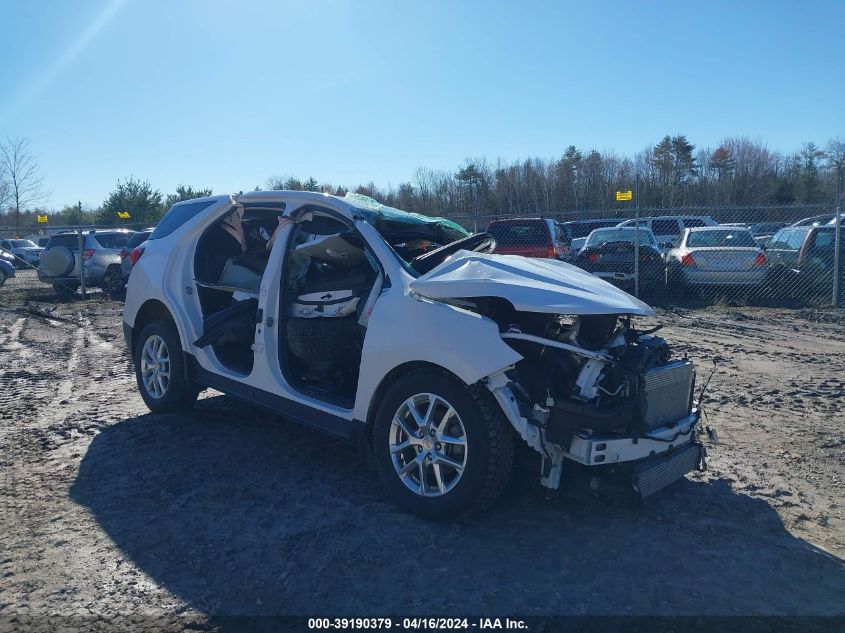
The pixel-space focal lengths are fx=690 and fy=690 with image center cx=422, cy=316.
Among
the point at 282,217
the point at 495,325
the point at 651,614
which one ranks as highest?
the point at 282,217

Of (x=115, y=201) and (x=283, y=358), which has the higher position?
(x=115, y=201)

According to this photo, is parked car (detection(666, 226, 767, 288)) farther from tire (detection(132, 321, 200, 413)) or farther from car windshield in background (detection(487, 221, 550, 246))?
tire (detection(132, 321, 200, 413))

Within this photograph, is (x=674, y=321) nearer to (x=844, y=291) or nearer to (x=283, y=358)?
(x=844, y=291)

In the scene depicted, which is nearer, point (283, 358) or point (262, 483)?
point (262, 483)

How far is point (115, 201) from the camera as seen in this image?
1350 inches

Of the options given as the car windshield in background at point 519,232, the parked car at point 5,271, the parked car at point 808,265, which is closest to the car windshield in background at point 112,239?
the parked car at point 5,271

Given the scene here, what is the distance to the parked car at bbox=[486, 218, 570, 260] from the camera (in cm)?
1422

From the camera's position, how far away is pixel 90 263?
18.2m

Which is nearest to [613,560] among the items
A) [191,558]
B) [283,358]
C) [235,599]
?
[235,599]

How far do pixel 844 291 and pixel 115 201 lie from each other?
32044mm

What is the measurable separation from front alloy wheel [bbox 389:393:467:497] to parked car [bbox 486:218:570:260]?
10.4 meters

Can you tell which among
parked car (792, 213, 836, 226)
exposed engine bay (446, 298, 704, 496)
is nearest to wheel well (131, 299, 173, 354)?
exposed engine bay (446, 298, 704, 496)

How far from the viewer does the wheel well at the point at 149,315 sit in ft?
19.9

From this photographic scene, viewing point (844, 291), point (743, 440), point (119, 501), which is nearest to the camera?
point (119, 501)
